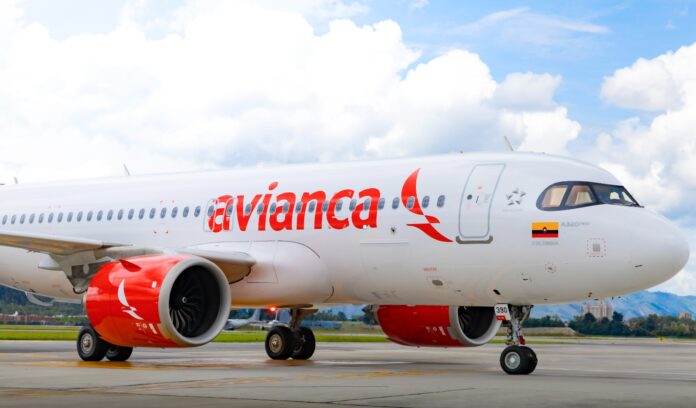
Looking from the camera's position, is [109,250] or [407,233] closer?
[407,233]

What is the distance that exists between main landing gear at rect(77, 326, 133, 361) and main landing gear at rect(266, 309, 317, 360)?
136 inches

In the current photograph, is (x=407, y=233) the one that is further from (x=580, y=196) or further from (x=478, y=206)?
(x=580, y=196)

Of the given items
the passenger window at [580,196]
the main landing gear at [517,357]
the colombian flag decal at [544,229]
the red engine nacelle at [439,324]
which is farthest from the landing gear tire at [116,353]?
the passenger window at [580,196]

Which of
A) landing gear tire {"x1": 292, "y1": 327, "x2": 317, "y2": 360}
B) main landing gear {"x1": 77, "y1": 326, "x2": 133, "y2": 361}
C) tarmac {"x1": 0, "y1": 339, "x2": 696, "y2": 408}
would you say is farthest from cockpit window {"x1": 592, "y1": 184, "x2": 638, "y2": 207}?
main landing gear {"x1": 77, "y1": 326, "x2": 133, "y2": 361}

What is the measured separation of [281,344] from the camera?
933 inches

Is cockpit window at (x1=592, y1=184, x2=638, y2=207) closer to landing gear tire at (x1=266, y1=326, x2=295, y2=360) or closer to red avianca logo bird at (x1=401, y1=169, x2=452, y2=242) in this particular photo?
red avianca logo bird at (x1=401, y1=169, x2=452, y2=242)

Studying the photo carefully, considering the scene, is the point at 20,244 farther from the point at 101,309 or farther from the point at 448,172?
the point at 448,172

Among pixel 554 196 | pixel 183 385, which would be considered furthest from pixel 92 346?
pixel 554 196

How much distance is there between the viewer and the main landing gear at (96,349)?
2178 cm

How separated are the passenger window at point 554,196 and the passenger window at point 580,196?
139 millimetres

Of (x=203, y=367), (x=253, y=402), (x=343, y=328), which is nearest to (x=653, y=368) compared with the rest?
(x=203, y=367)

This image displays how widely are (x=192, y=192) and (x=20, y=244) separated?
4073 mm

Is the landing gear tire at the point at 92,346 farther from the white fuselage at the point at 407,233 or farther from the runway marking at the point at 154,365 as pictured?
the white fuselage at the point at 407,233

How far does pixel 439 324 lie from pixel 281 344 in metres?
3.93
